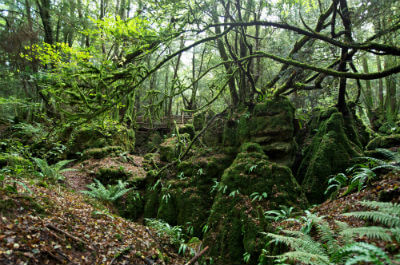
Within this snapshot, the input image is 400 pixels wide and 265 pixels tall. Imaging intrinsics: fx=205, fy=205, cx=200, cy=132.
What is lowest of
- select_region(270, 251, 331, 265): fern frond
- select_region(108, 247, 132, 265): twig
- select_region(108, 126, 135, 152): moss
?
select_region(108, 247, 132, 265): twig

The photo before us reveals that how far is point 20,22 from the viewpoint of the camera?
11.6 m

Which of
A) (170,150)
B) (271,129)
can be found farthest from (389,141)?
(170,150)

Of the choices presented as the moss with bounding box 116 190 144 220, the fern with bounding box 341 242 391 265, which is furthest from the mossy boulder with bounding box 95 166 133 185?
the fern with bounding box 341 242 391 265

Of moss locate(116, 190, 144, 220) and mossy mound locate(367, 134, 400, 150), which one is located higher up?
mossy mound locate(367, 134, 400, 150)

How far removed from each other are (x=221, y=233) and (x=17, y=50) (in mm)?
14211

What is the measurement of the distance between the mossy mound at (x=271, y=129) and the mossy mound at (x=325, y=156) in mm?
668

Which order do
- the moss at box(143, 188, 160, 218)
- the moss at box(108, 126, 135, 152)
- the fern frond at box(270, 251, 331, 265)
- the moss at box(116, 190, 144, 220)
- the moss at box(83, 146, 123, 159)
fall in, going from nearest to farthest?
the fern frond at box(270, 251, 331, 265)
the moss at box(143, 188, 160, 218)
the moss at box(116, 190, 144, 220)
the moss at box(83, 146, 123, 159)
the moss at box(108, 126, 135, 152)

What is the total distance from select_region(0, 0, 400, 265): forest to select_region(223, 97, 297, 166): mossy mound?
45 mm

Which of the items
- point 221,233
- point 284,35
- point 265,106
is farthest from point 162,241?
point 284,35

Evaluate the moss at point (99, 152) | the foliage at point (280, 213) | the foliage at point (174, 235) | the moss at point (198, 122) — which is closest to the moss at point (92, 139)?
the moss at point (99, 152)

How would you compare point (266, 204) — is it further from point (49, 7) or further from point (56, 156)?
point (49, 7)

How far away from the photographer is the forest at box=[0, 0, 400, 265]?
10.8ft

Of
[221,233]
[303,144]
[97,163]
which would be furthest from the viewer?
[97,163]

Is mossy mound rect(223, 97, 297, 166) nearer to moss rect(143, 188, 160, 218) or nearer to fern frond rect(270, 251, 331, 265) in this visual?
moss rect(143, 188, 160, 218)
